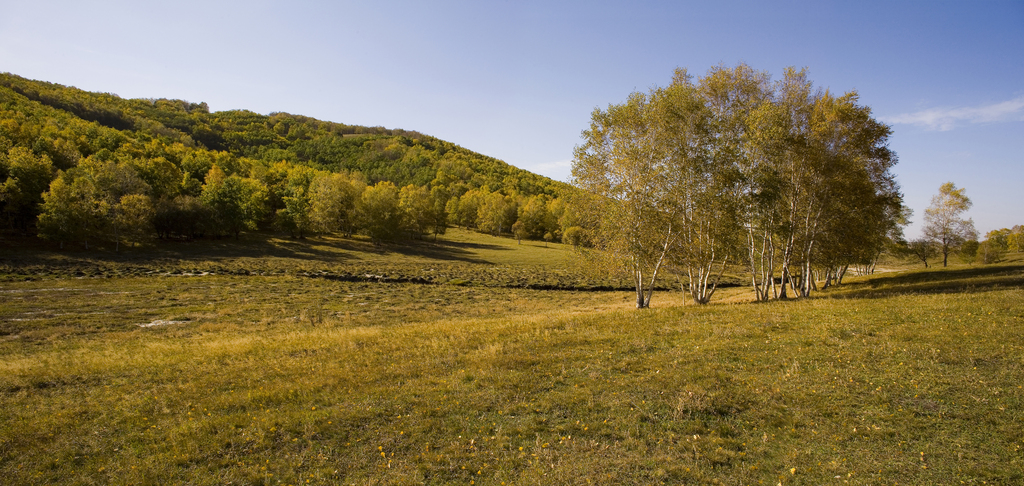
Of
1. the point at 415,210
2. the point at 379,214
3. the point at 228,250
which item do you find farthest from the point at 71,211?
the point at 415,210

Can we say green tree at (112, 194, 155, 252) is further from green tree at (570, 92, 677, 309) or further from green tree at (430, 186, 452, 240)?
green tree at (570, 92, 677, 309)

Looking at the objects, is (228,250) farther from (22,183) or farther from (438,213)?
(438,213)

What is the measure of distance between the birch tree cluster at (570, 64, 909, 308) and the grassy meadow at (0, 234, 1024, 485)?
18.0ft

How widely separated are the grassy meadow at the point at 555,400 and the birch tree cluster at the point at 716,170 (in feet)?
18.0

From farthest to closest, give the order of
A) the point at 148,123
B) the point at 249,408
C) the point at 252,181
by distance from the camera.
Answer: the point at 148,123 < the point at 252,181 < the point at 249,408

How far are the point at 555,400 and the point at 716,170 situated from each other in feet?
64.9

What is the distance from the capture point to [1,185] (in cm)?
6397

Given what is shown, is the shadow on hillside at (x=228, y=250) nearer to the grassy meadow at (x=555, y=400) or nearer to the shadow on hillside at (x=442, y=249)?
the shadow on hillside at (x=442, y=249)

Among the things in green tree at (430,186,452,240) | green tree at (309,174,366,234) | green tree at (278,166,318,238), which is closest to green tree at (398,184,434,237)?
green tree at (430,186,452,240)

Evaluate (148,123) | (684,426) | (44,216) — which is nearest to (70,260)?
(44,216)

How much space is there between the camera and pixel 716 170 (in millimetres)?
24547

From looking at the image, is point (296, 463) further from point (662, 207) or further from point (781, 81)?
point (781, 81)

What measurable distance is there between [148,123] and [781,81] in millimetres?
237869

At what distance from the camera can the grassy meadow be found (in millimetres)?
7695
